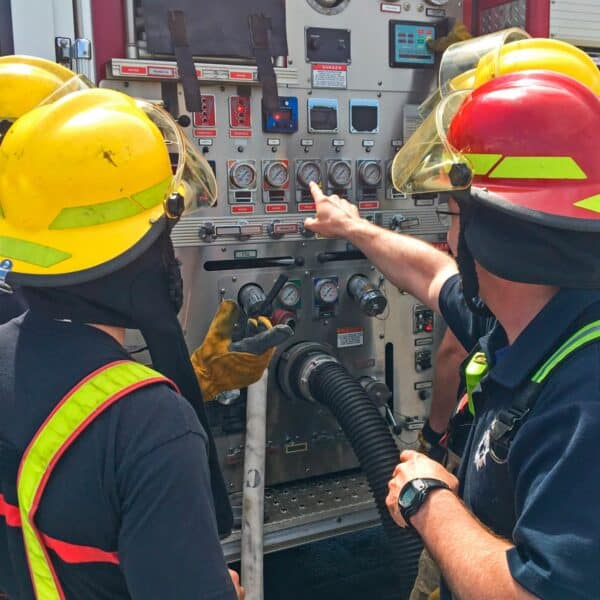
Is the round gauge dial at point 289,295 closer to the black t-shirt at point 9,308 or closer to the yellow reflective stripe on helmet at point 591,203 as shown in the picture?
the black t-shirt at point 9,308

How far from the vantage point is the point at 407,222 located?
134 inches

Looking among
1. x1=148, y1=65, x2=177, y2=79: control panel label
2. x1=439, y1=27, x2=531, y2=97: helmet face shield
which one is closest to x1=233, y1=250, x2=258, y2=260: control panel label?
x1=148, y1=65, x2=177, y2=79: control panel label

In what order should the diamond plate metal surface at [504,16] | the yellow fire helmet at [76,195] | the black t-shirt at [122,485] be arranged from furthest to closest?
the diamond plate metal surface at [504,16], the yellow fire helmet at [76,195], the black t-shirt at [122,485]

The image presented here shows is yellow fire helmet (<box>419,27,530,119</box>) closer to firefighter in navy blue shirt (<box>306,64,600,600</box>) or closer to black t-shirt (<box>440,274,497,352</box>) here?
black t-shirt (<box>440,274,497,352</box>)

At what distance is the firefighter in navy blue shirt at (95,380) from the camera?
1.26 metres

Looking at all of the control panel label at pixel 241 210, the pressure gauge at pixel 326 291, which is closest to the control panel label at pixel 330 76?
the control panel label at pixel 241 210

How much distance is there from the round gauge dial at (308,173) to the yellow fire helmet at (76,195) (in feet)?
5.60

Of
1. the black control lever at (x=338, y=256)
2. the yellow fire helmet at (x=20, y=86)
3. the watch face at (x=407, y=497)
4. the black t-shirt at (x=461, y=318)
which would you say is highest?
the yellow fire helmet at (x=20, y=86)

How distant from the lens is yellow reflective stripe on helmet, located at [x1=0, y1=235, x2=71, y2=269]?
1400mm

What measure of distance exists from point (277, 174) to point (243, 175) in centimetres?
16

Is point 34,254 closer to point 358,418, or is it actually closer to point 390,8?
point 358,418

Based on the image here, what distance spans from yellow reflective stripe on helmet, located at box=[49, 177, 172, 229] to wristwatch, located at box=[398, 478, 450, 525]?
926 millimetres

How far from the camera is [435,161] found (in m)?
1.88

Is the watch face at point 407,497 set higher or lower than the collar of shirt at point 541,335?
lower
